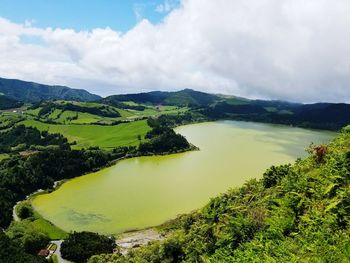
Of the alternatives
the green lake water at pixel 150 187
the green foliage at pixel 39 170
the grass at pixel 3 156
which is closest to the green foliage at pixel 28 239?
the green lake water at pixel 150 187

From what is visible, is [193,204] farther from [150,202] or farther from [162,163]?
[162,163]

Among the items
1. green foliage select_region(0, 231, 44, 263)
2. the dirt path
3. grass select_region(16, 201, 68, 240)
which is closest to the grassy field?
grass select_region(16, 201, 68, 240)

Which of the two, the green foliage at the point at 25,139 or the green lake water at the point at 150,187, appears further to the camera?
the green foliage at the point at 25,139

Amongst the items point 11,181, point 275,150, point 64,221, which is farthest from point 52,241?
point 275,150

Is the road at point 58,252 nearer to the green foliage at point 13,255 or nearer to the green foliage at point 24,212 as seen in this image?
the green foliage at point 13,255

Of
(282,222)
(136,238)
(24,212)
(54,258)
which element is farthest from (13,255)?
(282,222)
